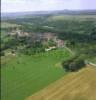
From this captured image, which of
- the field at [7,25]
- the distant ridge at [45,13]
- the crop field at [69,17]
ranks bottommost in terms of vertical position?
A: the field at [7,25]

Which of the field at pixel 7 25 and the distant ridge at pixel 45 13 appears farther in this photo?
the distant ridge at pixel 45 13

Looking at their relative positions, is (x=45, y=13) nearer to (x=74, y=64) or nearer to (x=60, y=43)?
(x=60, y=43)

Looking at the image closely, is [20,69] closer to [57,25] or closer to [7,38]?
[7,38]

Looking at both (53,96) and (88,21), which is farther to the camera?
(88,21)

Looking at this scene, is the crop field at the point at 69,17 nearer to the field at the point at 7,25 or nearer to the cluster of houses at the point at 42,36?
the cluster of houses at the point at 42,36

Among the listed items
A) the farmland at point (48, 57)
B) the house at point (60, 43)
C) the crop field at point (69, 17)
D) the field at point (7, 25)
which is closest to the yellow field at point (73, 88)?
the farmland at point (48, 57)

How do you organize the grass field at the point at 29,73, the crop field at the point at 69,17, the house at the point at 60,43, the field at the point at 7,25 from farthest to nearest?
the crop field at the point at 69,17
the house at the point at 60,43
the field at the point at 7,25
the grass field at the point at 29,73

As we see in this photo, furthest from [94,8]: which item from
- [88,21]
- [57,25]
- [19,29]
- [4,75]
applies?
[4,75]

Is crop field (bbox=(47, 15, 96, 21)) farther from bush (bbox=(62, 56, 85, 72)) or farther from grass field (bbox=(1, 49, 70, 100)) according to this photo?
bush (bbox=(62, 56, 85, 72))
